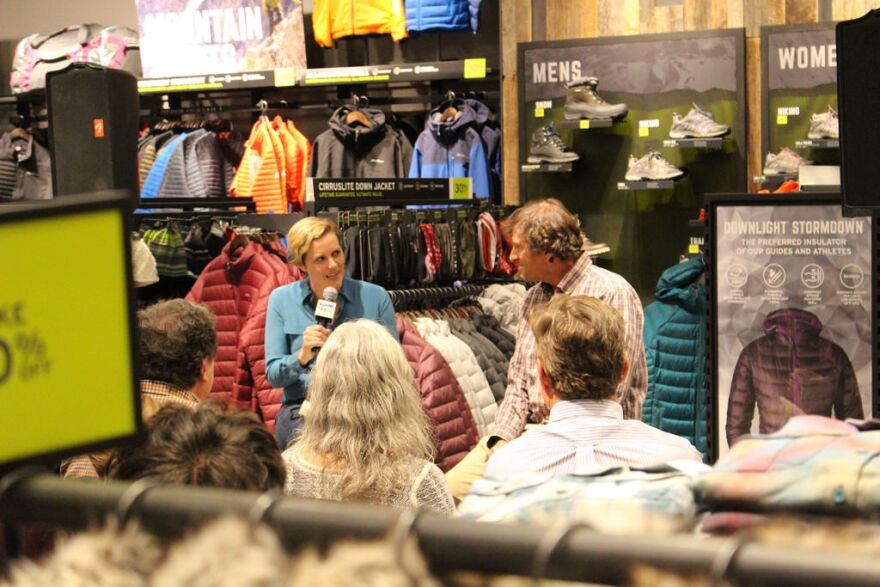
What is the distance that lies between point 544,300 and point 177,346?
1.62 meters

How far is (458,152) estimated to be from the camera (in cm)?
778

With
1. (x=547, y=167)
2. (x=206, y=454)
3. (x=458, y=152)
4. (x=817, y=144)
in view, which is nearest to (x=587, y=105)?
(x=547, y=167)

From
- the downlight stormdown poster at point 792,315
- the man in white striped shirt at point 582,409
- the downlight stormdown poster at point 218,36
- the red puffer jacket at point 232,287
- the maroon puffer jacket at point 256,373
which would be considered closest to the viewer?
the man in white striped shirt at point 582,409

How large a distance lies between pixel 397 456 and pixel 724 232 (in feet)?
3.66

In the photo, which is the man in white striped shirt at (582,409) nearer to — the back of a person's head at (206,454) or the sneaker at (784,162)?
the back of a person's head at (206,454)

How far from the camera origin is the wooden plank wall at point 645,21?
6957mm

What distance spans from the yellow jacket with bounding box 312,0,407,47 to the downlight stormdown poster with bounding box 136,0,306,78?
0.17m

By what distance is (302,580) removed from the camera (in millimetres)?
697

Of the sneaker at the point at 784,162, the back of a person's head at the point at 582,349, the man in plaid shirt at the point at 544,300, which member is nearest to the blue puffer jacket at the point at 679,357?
the man in plaid shirt at the point at 544,300

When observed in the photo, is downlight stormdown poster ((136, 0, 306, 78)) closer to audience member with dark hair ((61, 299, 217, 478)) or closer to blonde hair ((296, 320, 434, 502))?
audience member with dark hair ((61, 299, 217, 478))

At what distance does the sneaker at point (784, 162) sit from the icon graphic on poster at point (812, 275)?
3648 mm

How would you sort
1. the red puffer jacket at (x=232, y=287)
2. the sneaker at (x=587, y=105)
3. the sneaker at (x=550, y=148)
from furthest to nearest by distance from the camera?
the sneaker at (x=550, y=148) < the sneaker at (x=587, y=105) < the red puffer jacket at (x=232, y=287)

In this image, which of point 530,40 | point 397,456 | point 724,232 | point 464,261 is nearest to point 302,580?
point 397,456

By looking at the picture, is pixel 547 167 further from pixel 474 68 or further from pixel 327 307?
pixel 327 307
